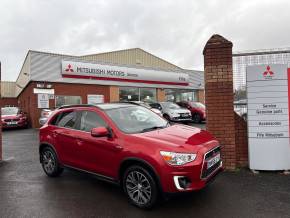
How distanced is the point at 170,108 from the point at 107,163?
13.1 m

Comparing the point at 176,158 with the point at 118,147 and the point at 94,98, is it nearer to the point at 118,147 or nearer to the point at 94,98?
the point at 118,147

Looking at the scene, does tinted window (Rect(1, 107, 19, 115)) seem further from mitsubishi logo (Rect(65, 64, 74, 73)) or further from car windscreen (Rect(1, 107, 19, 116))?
mitsubishi logo (Rect(65, 64, 74, 73))

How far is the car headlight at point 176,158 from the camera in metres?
3.60

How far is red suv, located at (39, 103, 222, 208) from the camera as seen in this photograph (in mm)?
3631

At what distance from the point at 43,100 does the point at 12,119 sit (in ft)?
7.57

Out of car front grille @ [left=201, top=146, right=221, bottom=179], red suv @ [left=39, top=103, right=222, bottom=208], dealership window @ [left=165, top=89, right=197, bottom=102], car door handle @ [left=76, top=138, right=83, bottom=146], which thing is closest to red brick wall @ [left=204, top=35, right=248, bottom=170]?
red suv @ [left=39, top=103, right=222, bottom=208]

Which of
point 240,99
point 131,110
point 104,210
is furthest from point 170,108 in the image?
point 104,210

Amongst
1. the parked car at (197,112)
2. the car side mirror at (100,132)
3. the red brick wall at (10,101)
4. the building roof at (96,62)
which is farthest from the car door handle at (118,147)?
the red brick wall at (10,101)

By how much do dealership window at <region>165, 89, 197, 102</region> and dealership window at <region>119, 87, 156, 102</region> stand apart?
1816 mm

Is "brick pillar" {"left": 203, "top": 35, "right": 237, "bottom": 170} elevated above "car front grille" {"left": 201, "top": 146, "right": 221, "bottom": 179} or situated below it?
above

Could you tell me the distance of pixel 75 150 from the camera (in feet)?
16.2

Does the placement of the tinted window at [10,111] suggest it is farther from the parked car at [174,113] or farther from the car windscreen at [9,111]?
the parked car at [174,113]

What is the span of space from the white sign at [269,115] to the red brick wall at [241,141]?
0.31 m

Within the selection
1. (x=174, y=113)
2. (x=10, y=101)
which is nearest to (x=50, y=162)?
(x=174, y=113)
